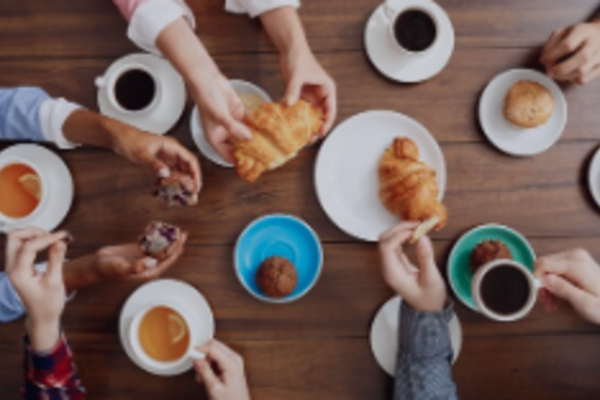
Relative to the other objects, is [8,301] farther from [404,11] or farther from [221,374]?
[404,11]

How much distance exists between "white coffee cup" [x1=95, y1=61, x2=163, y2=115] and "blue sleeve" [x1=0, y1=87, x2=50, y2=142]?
0.17 m

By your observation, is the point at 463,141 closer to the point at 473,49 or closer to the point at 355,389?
the point at 473,49

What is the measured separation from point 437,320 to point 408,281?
4.7 inches

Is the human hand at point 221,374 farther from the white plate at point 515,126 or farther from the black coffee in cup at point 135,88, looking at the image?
the white plate at point 515,126

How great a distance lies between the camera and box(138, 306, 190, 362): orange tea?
47.8 inches

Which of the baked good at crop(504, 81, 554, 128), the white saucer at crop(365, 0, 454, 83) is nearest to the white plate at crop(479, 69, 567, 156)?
the baked good at crop(504, 81, 554, 128)

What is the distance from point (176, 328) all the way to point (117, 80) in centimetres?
64

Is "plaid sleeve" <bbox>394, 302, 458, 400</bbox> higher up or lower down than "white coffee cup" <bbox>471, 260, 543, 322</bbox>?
lower down

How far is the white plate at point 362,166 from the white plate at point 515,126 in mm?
154

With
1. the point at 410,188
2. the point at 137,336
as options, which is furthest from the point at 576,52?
the point at 137,336

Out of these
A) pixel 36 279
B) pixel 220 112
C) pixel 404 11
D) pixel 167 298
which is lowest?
pixel 167 298

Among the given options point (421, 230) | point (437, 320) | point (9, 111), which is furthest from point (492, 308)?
point (9, 111)

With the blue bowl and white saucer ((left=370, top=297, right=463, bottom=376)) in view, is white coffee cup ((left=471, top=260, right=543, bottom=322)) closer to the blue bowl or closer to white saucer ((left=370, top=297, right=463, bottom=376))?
white saucer ((left=370, top=297, right=463, bottom=376))

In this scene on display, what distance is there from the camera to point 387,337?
1265mm
